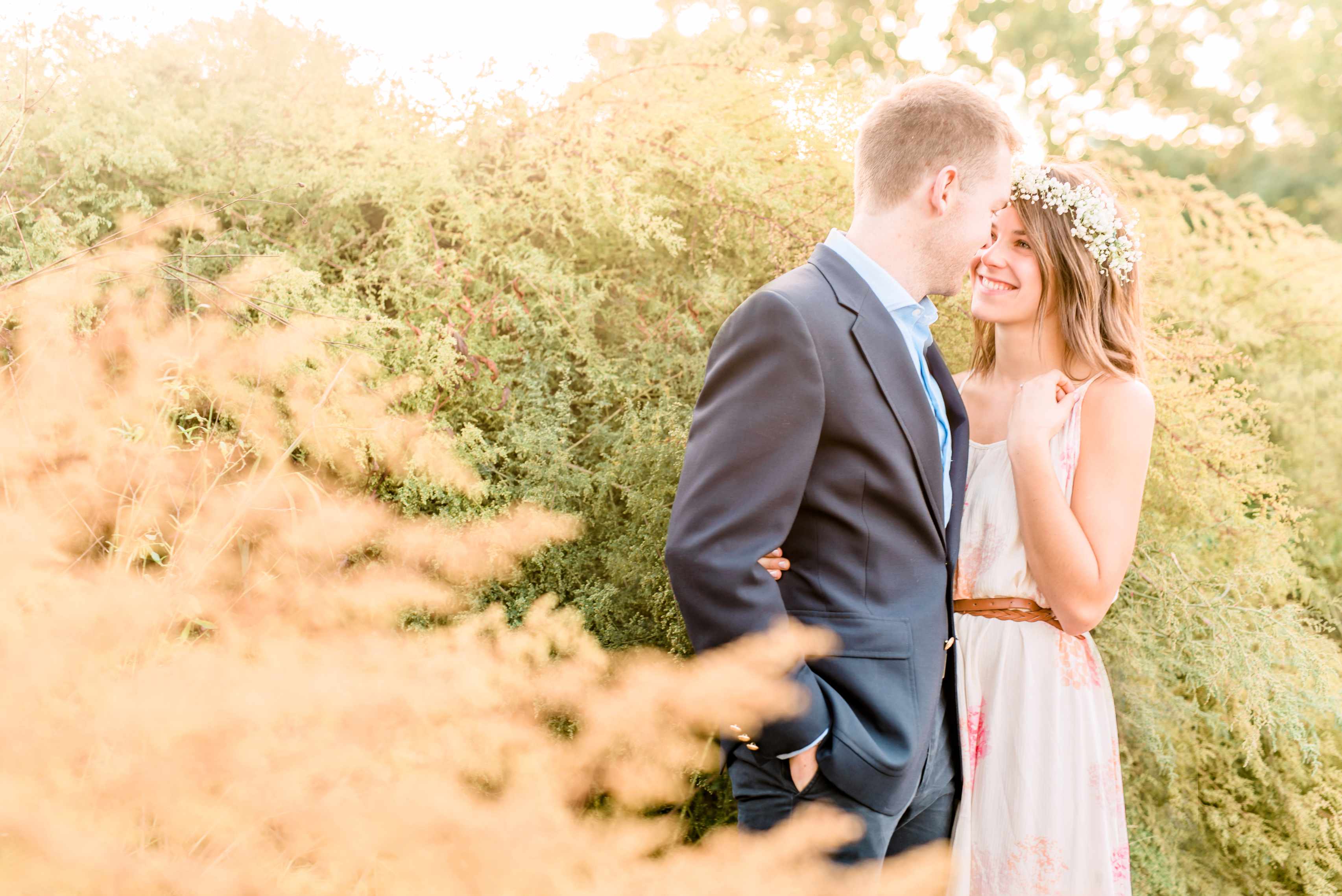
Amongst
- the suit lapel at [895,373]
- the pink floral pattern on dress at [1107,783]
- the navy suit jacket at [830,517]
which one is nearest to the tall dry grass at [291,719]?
the navy suit jacket at [830,517]

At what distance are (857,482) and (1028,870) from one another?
0.96 meters

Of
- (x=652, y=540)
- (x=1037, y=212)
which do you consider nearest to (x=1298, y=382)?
(x=1037, y=212)

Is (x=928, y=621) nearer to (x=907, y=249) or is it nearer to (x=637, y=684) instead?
(x=907, y=249)

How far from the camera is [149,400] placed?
143 centimetres

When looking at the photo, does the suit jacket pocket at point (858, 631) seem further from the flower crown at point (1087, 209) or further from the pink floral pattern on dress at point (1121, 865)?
the flower crown at point (1087, 209)

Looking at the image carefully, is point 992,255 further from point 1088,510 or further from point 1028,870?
point 1028,870

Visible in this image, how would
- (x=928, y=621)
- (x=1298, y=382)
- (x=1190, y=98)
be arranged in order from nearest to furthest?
(x=928, y=621)
(x=1298, y=382)
(x=1190, y=98)

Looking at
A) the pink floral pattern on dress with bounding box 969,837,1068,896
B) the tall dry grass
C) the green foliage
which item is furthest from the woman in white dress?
the tall dry grass

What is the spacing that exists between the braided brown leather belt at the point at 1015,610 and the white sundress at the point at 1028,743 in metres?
0.01

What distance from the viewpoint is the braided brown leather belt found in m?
2.11

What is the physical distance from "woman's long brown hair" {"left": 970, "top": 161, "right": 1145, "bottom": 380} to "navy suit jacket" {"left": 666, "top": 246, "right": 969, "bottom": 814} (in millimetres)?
705

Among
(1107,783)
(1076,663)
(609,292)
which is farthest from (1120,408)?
(609,292)

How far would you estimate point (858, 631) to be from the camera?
1.66 m

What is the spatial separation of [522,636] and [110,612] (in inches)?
15.2
